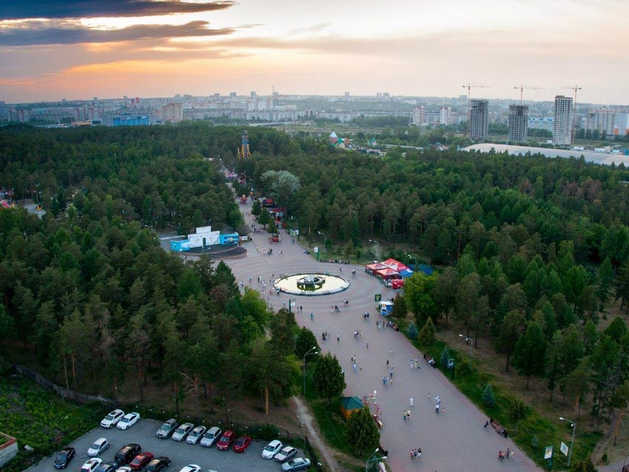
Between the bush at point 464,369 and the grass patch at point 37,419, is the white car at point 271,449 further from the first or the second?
the bush at point 464,369

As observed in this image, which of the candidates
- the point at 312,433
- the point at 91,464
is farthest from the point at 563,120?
the point at 91,464

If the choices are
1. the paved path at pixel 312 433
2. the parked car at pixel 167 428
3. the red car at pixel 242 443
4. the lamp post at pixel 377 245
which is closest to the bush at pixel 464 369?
the paved path at pixel 312 433

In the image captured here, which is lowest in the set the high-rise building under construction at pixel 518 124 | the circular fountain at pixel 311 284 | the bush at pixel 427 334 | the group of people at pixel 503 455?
the group of people at pixel 503 455

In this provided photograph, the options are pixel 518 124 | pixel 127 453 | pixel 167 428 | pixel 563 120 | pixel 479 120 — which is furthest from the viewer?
pixel 479 120

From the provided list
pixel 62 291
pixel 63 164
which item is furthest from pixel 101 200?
pixel 62 291

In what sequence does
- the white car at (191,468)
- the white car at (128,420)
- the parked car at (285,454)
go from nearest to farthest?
the white car at (191,468), the parked car at (285,454), the white car at (128,420)

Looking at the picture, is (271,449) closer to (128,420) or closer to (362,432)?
(362,432)

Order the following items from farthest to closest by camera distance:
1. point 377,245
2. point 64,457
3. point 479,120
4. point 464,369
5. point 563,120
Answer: point 479,120, point 563,120, point 377,245, point 464,369, point 64,457

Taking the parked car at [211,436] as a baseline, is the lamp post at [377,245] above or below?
below
